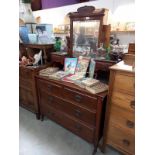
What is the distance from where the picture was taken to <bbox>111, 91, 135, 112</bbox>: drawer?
1219 mm

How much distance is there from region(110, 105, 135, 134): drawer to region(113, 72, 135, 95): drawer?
204 millimetres

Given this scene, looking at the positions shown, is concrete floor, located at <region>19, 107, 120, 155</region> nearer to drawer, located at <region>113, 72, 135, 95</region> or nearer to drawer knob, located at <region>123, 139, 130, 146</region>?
drawer knob, located at <region>123, 139, 130, 146</region>

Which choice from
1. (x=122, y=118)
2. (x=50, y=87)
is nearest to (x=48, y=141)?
(x=50, y=87)

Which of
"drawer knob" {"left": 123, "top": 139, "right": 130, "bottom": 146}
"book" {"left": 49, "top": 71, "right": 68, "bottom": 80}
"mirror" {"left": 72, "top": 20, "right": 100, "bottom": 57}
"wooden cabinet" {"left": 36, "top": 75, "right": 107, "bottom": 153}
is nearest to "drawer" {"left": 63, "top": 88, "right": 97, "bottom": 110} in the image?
"wooden cabinet" {"left": 36, "top": 75, "right": 107, "bottom": 153}

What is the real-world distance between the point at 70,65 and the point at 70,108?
0.58 meters

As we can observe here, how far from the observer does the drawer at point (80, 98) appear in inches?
56.5

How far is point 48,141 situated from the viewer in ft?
5.80

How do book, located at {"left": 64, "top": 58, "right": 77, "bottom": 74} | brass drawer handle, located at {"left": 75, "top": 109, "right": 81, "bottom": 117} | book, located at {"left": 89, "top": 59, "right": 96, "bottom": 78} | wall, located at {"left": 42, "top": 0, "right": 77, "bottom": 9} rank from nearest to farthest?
brass drawer handle, located at {"left": 75, "top": 109, "right": 81, "bottom": 117}, book, located at {"left": 89, "top": 59, "right": 96, "bottom": 78}, book, located at {"left": 64, "top": 58, "right": 77, "bottom": 74}, wall, located at {"left": 42, "top": 0, "right": 77, "bottom": 9}

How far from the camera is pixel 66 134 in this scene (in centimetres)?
189

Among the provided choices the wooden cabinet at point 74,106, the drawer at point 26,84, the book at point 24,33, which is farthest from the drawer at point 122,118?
the book at point 24,33

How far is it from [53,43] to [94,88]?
3.46 feet
